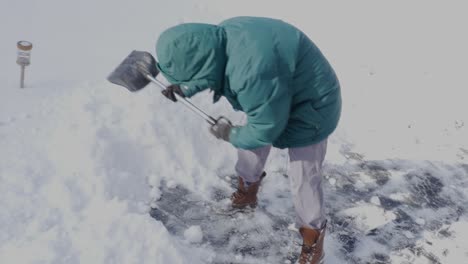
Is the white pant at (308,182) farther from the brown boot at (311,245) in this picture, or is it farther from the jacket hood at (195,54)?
the jacket hood at (195,54)

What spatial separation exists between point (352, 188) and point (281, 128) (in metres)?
1.72

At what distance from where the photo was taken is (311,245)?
2861 mm

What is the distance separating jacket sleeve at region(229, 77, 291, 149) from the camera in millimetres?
2148

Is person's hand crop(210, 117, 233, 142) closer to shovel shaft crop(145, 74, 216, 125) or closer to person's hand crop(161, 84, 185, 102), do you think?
shovel shaft crop(145, 74, 216, 125)

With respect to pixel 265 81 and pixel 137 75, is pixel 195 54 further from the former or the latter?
pixel 137 75

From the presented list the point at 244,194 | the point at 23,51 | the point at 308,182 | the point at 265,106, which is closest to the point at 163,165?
the point at 244,194

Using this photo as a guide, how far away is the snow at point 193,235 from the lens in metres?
3.00

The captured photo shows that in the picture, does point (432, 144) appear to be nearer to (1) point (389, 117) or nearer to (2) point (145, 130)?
(1) point (389, 117)

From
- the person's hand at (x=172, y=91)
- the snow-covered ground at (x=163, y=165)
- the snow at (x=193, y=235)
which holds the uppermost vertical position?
the person's hand at (x=172, y=91)

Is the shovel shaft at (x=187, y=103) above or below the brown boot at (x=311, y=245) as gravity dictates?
above

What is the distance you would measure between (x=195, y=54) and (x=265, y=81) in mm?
350

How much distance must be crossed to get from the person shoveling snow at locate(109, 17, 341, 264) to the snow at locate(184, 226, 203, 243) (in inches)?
28.1

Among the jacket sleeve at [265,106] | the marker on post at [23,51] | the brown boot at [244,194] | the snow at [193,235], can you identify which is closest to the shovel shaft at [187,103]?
the jacket sleeve at [265,106]

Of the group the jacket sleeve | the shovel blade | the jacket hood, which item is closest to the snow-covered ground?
the shovel blade
